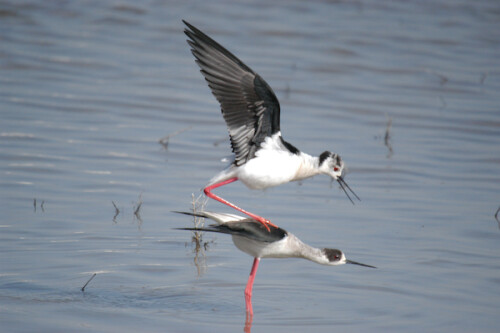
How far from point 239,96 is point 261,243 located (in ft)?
3.11

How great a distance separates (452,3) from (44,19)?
860cm

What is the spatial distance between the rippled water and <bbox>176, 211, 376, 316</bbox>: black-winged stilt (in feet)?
0.73

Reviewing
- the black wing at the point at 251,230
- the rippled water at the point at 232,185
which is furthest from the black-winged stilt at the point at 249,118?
the rippled water at the point at 232,185

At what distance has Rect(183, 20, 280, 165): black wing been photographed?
5.48 metres

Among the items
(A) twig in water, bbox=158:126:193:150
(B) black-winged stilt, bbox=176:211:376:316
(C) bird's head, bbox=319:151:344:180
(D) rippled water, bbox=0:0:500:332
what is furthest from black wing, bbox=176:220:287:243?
(A) twig in water, bbox=158:126:193:150

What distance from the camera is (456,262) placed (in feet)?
20.7

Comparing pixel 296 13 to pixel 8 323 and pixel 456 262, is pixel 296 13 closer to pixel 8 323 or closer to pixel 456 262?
pixel 456 262

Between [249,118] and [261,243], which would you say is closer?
[261,243]

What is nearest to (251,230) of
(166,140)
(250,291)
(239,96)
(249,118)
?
(250,291)

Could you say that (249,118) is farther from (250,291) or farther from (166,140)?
(166,140)

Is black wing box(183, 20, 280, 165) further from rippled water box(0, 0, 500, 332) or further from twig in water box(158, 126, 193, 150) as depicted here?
twig in water box(158, 126, 193, 150)

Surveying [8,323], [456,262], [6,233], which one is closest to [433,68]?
[456,262]

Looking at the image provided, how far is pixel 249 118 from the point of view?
5.64 m

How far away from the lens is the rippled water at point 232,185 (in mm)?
5469
